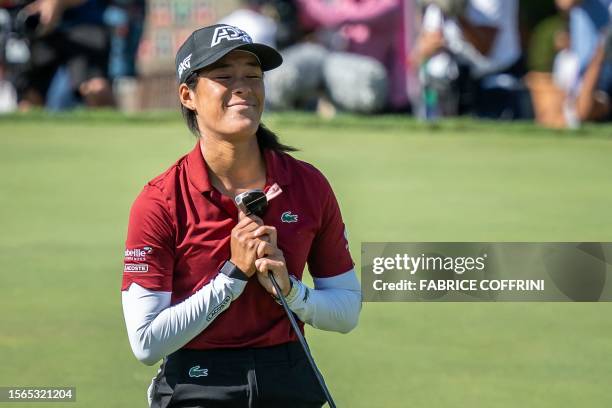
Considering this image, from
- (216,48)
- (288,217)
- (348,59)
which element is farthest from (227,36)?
(348,59)

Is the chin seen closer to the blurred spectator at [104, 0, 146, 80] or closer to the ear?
the ear

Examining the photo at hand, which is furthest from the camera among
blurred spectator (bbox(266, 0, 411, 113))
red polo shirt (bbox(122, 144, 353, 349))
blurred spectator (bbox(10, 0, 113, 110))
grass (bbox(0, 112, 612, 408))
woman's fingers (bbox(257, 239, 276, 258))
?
blurred spectator (bbox(10, 0, 113, 110))

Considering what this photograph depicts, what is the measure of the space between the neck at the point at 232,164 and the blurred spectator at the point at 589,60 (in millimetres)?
10098

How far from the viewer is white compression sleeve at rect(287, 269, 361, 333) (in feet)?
13.4

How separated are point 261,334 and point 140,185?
23.9ft

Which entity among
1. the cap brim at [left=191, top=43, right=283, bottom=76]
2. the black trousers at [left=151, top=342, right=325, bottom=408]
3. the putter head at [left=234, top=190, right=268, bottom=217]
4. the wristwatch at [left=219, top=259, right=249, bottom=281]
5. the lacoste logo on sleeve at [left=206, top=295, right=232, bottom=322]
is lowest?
the black trousers at [left=151, top=342, right=325, bottom=408]

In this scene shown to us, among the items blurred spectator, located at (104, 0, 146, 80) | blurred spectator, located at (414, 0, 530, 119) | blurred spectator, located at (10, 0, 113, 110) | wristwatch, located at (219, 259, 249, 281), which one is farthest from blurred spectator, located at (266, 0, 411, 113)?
wristwatch, located at (219, 259, 249, 281)

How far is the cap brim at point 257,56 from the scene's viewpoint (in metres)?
3.98

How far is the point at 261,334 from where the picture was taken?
4.11 metres

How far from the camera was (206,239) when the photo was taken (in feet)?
13.4

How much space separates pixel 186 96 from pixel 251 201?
48 centimetres

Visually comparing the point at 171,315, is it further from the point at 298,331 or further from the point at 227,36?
the point at 227,36

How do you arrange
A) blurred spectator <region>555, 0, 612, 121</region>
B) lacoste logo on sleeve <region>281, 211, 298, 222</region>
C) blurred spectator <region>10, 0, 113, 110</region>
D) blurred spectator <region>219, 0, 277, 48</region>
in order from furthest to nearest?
blurred spectator <region>10, 0, 113, 110</region>
blurred spectator <region>219, 0, 277, 48</region>
blurred spectator <region>555, 0, 612, 121</region>
lacoste logo on sleeve <region>281, 211, 298, 222</region>

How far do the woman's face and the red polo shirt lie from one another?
16cm
